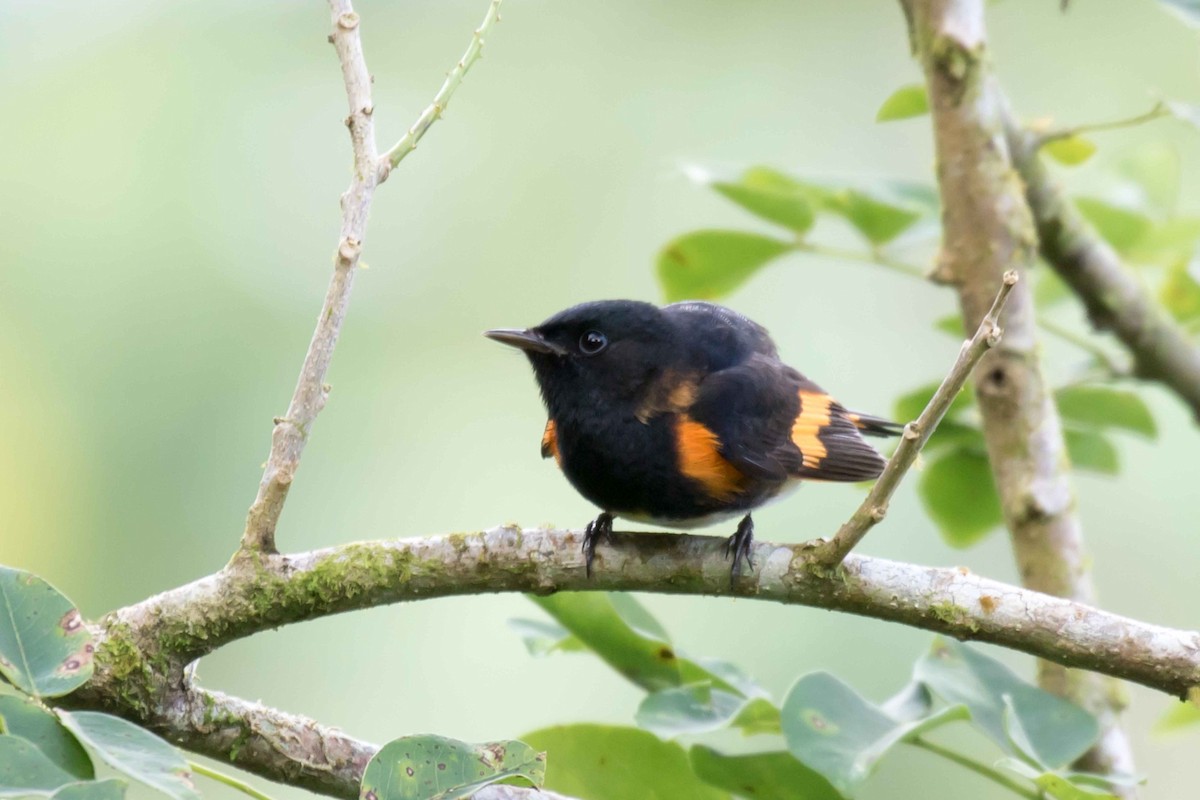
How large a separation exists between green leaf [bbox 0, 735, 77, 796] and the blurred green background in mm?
3194

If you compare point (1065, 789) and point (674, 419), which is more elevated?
point (674, 419)

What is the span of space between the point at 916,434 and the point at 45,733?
0.93 metres

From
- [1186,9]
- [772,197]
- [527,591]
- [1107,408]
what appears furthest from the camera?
[1107,408]

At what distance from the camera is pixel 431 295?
5.35 metres

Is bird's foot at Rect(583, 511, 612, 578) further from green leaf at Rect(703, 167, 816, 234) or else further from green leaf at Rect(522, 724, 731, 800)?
green leaf at Rect(703, 167, 816, 234)

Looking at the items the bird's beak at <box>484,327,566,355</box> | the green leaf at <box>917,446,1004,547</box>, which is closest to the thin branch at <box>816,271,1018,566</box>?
the bird's beak at <box>484,327,566,355</box>

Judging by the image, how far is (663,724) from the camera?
165cm

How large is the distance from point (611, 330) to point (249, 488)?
2864mm

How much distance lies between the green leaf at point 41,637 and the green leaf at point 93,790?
8.4 inches

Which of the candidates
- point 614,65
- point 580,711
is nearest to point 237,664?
point 580,711

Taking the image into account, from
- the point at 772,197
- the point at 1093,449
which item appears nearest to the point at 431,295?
the point at 772,197

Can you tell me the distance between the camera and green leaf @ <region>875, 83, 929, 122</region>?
8.32ft

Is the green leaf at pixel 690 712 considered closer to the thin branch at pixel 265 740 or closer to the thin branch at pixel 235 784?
the thin branch at pixel 265 740

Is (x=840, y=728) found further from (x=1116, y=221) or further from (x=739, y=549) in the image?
(x=1116, y=221)
